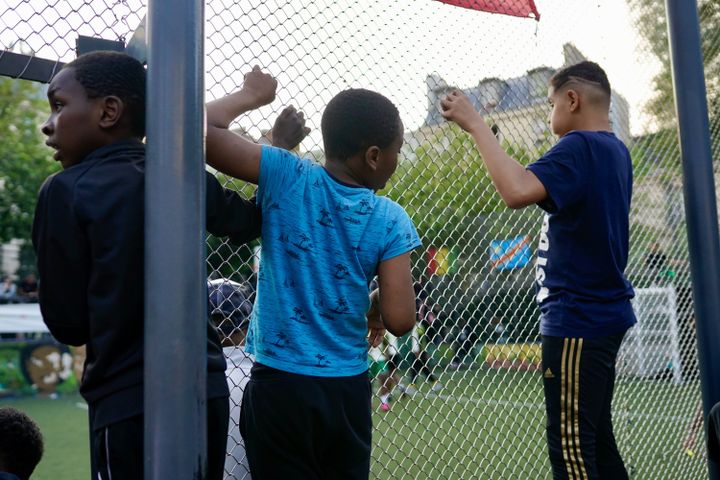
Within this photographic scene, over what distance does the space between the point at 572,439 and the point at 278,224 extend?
129 cm

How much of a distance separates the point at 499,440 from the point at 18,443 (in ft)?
13.5

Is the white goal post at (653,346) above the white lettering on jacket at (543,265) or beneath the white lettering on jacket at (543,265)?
beneath

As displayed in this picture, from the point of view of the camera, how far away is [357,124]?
5.82ft

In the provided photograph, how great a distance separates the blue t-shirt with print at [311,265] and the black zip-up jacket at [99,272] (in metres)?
0.41

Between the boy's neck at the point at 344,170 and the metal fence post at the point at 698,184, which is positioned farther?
the metal fence post at the point at 698,184

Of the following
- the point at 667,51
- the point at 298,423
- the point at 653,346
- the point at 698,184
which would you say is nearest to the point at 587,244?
the point at 698,184

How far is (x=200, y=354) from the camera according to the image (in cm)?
118

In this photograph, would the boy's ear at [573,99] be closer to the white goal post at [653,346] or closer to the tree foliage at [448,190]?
the tree foliage at [448,190]

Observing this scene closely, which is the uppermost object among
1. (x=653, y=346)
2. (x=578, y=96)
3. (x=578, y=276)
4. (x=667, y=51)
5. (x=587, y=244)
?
(x=667, y=51)

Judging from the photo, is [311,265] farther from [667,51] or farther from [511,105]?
[667,51]

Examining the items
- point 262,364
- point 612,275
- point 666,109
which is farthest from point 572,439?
point 666,109

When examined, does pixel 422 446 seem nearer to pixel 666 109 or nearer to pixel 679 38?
pixel 666 109

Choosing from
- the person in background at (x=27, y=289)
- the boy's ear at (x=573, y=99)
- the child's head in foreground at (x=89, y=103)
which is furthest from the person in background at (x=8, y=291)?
the child's head in foreground at (x=89, y=103)

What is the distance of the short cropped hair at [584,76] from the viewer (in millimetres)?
2510
